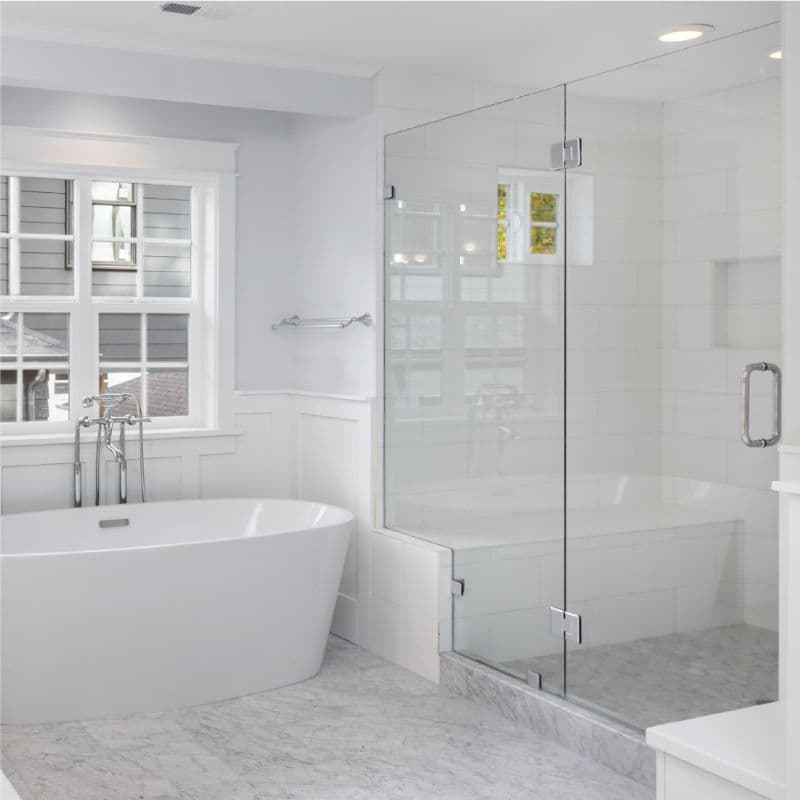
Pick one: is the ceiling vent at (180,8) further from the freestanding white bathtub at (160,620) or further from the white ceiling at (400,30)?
the freestanding white bathtub at (160,620)

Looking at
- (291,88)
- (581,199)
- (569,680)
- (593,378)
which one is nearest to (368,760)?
(569,680)

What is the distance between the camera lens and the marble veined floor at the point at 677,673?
9.93ft

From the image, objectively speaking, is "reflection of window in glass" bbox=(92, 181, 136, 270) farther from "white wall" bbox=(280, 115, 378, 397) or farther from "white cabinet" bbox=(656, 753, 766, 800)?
"white cabinet" bbox=(656, 753, 766, 800)

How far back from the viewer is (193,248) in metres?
5.32

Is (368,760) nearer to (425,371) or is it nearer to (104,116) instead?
(425,371)

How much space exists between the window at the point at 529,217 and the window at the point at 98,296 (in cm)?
189

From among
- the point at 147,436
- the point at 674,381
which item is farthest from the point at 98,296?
the point at 674,381

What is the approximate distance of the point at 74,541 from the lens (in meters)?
4.67

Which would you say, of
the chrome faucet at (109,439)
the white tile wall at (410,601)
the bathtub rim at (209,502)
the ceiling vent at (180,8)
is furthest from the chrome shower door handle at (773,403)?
the chrome faucet at (109,439)

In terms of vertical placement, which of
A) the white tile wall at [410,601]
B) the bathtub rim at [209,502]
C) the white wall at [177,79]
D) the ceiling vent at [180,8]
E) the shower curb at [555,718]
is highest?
the ceiling vent at [180,8]

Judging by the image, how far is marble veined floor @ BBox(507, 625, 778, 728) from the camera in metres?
3.03

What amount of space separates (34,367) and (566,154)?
2.69 metres

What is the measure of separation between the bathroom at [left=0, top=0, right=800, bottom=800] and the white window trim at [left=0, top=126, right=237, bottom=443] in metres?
0.02

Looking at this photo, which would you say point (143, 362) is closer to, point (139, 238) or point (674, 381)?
point (139, 238)
